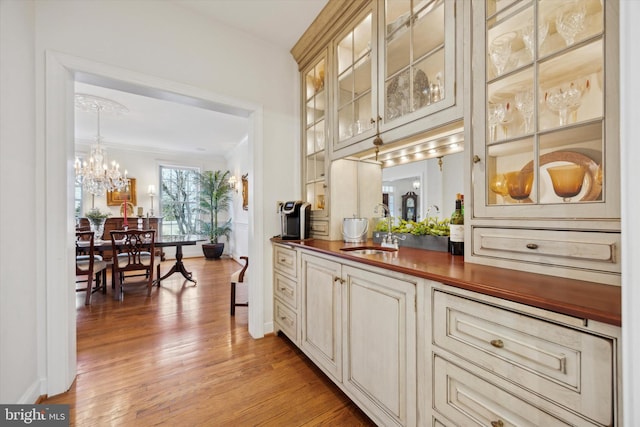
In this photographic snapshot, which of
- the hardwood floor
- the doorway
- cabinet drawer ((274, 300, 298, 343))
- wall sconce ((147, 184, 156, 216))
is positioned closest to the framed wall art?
wall sconce ((147, 184, 156, 216))

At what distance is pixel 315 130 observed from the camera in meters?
2.52

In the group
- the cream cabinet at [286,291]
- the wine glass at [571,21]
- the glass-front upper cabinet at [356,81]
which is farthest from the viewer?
the cream cabinet at [286,291]

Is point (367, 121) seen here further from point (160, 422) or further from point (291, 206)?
point (160, 422)

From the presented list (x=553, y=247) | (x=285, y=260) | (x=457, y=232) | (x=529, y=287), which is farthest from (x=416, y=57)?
(x=285, y=260)

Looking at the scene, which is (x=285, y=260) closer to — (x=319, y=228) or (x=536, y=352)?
(x=319, y=228)

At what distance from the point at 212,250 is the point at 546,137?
22.2 ft

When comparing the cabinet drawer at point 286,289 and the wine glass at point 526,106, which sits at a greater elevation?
the wine glass at point 526,106

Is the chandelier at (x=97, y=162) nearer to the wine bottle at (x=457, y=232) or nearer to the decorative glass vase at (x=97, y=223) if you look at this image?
the decorative glass vase at (x=97, y=223)

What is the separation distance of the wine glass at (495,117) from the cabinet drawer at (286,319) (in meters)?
1.80

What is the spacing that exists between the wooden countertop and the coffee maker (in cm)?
117

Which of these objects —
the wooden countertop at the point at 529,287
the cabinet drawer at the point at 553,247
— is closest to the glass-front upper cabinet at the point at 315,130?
the wooden countertop at the point at 529,287

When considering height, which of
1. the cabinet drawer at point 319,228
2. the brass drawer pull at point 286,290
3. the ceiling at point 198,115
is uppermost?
the ceiling at point 198,115

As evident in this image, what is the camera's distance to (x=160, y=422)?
1.43 m

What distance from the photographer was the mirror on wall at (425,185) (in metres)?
1.70
